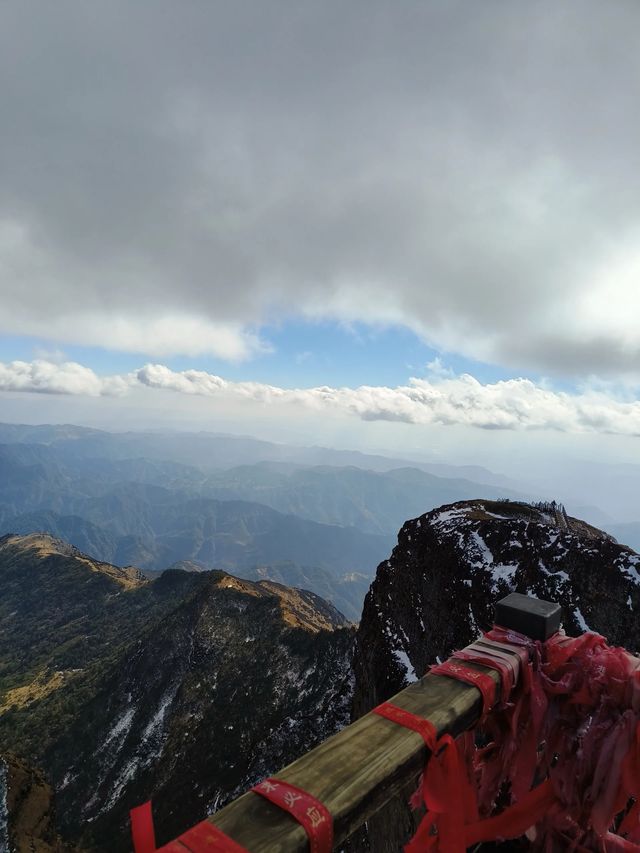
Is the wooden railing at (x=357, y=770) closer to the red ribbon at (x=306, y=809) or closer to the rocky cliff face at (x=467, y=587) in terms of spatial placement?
the red ribbon at (x=306, y=809)

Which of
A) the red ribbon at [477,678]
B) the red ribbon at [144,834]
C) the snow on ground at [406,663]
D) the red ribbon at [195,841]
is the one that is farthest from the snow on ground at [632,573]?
the red ribbon at [144,834]

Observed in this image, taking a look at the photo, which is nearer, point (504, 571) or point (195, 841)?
point (195, 841)

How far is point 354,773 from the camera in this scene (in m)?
2.49

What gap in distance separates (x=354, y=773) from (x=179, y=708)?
220 ft

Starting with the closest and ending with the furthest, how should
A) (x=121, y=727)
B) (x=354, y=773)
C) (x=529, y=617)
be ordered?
(x=354, y=773) → (x=529, y=617) → (x=121, y=727)

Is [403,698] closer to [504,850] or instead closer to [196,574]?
[504,850]

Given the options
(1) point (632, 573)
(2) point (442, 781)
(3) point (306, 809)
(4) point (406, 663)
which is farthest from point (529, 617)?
(4) point (406, 663)

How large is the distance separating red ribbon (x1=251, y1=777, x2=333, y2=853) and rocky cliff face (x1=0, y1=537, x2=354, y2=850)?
136 ft

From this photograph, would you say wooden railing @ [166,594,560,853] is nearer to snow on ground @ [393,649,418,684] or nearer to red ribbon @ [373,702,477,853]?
red ribbon @ [373,702,477,853]

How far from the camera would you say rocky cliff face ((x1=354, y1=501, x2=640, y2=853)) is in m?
25.0

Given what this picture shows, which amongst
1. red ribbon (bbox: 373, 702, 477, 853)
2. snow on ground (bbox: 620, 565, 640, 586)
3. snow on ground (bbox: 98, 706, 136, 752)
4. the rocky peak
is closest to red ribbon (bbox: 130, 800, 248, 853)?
red ribbon (bbox: 373, 702, 477, 853)

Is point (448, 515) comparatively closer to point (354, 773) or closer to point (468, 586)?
point (468, 586)

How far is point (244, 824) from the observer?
6.91ft

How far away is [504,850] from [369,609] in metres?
33.9
